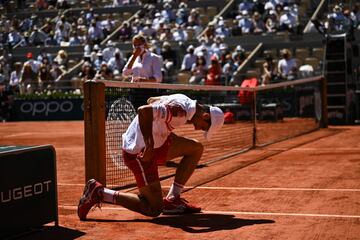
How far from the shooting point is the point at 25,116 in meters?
29.0

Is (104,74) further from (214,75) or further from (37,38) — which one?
(37,38)

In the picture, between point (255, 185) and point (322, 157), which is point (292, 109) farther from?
point (255, 185)

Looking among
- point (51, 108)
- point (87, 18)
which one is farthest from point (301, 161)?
point (87, 18)

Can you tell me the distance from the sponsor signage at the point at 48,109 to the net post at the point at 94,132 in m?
19.9

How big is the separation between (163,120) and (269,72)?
17744mm

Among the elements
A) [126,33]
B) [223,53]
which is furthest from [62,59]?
[223,53]

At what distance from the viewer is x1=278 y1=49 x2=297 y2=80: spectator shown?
2359cm

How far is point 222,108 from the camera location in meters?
16.2

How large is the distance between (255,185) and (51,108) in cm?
2062

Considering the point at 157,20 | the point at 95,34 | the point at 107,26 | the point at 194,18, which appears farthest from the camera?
the point at 107,26

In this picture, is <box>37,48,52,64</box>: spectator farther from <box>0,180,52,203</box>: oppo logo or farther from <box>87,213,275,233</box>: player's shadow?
<box>0,180,52,203</box>: oppo logo

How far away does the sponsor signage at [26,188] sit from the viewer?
5.62 meters

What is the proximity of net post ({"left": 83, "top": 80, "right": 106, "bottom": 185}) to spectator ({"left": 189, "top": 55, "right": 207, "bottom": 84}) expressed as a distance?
17370mm

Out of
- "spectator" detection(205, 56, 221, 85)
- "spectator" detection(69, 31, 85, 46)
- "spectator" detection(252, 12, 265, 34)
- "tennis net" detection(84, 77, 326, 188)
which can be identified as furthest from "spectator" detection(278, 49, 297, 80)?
"spectator" detection(69, 31, 85, 46)
